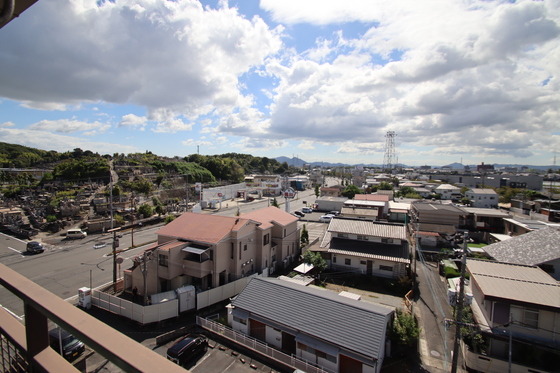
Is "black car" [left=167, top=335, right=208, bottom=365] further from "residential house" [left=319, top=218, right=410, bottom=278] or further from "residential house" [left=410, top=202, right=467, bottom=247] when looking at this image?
"residential house" [left=410, top=202, right=467, bottom=247]

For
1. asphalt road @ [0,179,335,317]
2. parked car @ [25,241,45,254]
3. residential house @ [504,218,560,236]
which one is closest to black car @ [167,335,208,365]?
asphalt road @ [0,179,335,317]

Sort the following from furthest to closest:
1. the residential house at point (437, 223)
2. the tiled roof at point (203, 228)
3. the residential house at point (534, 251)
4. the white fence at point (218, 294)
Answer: the residential house at point (437, 223)
the tiled roof at point (203, 228)
the residential house at point (534, 251)
the white fence at point (218, 294)

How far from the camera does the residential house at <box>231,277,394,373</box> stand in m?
8.54

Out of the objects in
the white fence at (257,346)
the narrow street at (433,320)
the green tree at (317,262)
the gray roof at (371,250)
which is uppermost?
the gray roof at (371,250)

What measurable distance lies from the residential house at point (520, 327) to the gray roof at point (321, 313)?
317 cm

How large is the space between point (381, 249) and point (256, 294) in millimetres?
8774

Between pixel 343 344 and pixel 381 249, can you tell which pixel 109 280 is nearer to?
pixel 343 344

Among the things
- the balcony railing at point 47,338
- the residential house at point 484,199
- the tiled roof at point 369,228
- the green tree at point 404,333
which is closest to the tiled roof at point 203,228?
the tiled roof at point 369,228

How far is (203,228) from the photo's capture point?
47.3ft

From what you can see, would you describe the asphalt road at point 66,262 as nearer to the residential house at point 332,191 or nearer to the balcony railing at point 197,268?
the balcony railing at point 197,268

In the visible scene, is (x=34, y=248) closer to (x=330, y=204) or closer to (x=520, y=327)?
(x=520, y=327)

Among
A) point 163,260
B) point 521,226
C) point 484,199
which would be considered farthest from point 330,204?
point 163,260

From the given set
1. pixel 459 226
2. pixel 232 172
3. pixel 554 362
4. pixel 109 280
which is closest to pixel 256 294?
pixel 109 280

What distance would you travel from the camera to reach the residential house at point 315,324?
28.0 feet
